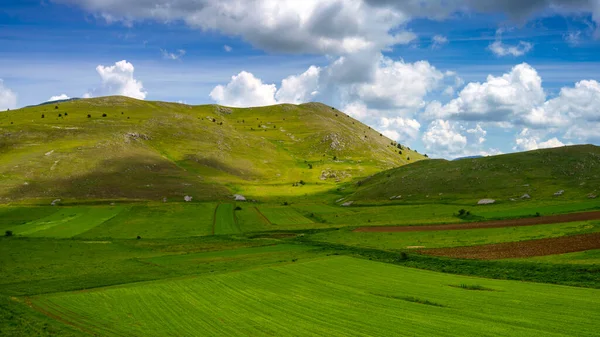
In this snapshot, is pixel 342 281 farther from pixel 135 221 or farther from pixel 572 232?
pixel 135 221

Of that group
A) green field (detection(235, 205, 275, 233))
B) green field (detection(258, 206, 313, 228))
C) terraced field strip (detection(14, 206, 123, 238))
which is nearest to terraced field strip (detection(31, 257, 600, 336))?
green field (detection(235, 205, 275, 233))

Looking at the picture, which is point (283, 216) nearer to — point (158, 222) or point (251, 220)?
point (251, 220)

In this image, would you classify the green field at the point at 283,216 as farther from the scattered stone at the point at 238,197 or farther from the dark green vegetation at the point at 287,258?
the scattered stone at the point at 238,197

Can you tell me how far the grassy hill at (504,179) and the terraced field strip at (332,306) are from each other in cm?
9218

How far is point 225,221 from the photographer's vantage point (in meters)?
116

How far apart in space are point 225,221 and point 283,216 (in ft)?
57.6

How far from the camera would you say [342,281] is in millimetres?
48438

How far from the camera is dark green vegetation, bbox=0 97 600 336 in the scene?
33.8 meters

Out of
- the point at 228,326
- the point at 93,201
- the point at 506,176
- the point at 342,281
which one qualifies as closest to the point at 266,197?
the point at 93,201

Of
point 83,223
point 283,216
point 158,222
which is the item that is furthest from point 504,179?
point 83,223

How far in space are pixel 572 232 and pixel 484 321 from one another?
156 feet

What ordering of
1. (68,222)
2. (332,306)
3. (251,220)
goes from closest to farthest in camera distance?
(332,306) < (68,222) < (251,220)

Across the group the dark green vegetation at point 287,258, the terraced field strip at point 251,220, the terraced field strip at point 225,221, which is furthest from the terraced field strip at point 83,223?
the terraced field strip at point 251,220

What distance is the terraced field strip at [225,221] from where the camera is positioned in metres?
103
